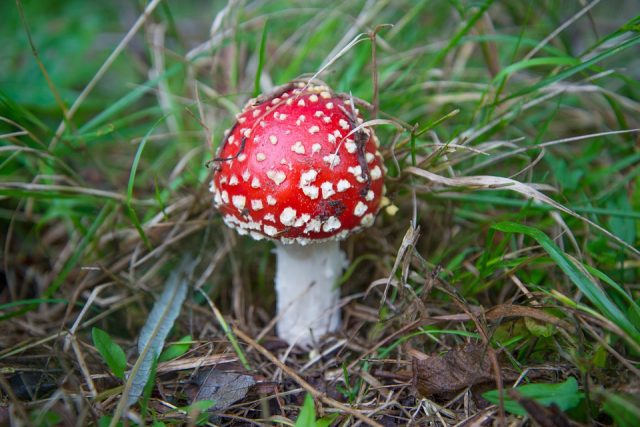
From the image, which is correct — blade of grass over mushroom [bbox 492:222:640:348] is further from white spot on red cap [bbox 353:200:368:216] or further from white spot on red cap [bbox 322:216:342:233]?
white spot on red cap [bbox 322:216:342:233]

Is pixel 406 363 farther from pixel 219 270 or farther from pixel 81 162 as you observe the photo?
pixel 81 162

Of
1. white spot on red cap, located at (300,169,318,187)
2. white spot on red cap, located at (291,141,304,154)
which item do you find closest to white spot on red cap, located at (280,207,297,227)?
white spot on red cap, located at (300,169,318,187)

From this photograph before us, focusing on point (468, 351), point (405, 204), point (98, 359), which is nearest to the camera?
point (468, 351)

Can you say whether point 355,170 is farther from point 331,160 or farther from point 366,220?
point 366,220

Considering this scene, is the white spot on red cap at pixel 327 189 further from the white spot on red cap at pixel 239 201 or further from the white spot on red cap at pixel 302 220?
the white spot on red cap at pixel 239 201

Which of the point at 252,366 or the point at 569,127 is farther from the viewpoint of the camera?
the point at 569,127

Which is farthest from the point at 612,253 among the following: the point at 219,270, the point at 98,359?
the point at 98,359
